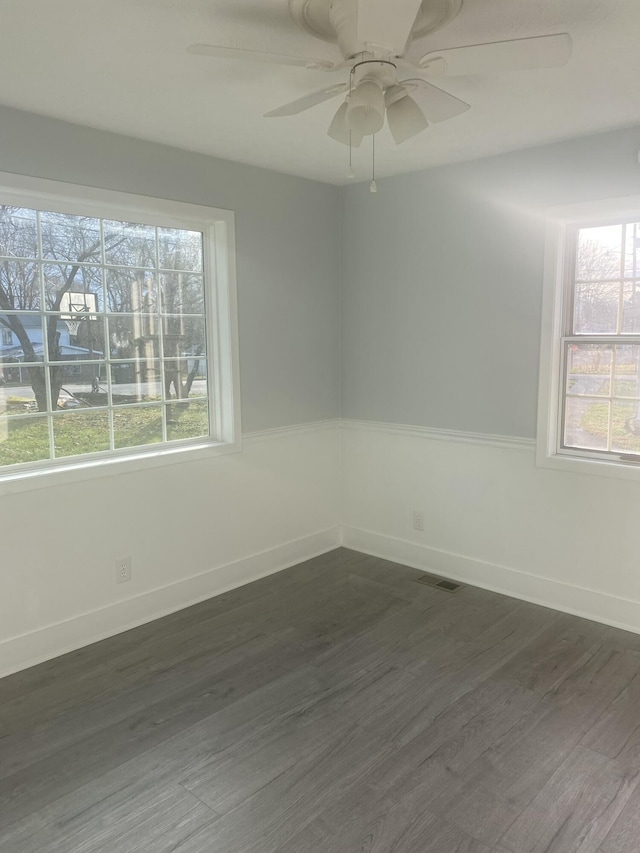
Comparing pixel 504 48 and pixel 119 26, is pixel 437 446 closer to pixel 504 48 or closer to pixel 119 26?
pixel 504 48

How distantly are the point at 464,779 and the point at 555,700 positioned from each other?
67 centimetres

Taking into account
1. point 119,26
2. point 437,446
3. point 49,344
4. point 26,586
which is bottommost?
point 26,586

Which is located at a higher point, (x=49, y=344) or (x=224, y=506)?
(x=49, y=344)

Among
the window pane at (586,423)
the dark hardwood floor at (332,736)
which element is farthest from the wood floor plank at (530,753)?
the window pane at (586,423)

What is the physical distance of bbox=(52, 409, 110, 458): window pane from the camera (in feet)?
9.97

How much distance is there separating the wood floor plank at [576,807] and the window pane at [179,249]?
2.94 metres

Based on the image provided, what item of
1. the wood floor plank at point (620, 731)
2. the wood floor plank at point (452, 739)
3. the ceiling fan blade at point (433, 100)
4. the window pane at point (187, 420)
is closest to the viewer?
the ceiling fan blade at point (433, 100)

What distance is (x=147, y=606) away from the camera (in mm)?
3346

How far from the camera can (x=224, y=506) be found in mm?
3695

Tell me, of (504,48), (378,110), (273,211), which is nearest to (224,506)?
(273,211)

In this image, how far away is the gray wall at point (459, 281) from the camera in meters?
3.24

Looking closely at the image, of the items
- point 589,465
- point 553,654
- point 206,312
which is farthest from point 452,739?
point 206,312

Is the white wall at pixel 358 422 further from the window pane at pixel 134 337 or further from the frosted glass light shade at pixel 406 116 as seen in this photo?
the frosted glass light shade at pixel 406 116

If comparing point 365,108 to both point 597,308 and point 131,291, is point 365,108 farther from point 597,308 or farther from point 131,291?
point 597,308
